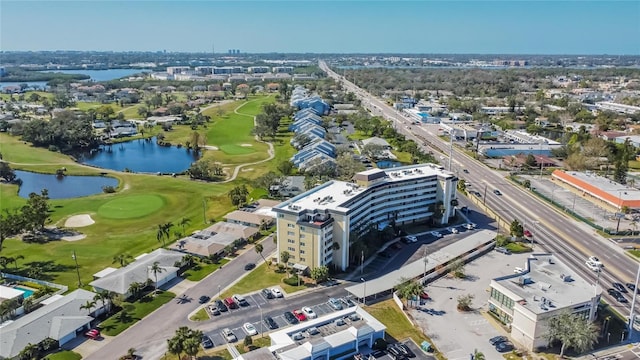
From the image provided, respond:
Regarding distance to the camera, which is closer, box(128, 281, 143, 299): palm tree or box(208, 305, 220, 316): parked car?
box(208, 305, 220, 316): parked car

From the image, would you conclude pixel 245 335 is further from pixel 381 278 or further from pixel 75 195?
pixel 75 195

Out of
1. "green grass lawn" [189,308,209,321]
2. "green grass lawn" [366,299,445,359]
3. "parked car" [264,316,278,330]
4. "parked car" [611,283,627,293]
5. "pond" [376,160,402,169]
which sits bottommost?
"green grass lawn" [366,299,445,359]

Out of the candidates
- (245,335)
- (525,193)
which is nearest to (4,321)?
(245,335)

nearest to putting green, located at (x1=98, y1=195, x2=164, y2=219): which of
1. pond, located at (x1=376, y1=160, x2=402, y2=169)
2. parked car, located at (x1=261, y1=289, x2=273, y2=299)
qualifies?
parked car, located at (x1=261, y1=289, x2=273, y2=299)

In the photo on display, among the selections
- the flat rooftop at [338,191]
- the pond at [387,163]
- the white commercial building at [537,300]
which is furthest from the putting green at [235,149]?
the white commercial building at [537,300]

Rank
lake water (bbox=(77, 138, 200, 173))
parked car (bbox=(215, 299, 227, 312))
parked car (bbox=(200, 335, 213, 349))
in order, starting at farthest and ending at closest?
1. lake water (bbox=(77, 138, 200, 173))
2. parked car (bbox=(215, 299, 227, 312))
3. parked car (bbox=(200, 335, 213, 349))

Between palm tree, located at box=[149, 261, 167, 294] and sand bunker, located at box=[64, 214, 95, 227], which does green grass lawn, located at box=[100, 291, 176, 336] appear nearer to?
palm tree, located at box=[149, 261, 167, 294]
